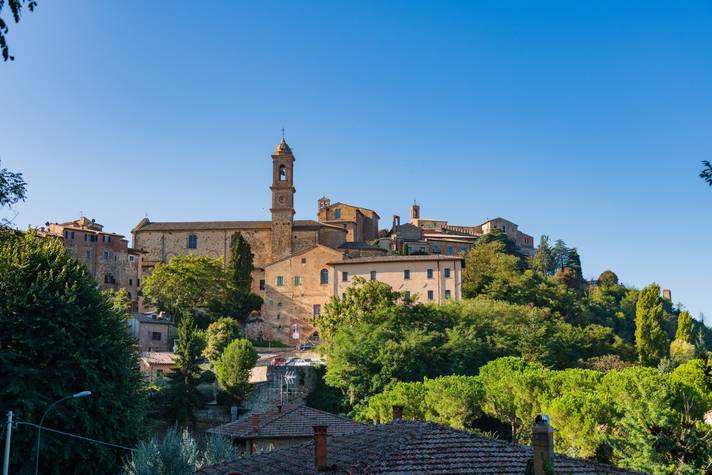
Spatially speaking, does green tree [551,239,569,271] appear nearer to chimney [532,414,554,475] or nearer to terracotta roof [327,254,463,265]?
terracotta roof [327,254,463,265]

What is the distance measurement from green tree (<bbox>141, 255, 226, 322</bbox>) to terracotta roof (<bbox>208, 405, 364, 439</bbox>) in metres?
36.5

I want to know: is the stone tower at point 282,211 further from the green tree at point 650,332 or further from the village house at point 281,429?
the village house at point 281,429

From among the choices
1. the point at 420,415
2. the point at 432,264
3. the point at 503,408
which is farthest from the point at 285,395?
the point at 432,264

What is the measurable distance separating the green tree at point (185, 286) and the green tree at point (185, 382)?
2056 cm

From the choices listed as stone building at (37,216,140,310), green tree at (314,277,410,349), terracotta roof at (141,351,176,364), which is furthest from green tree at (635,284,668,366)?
stone building at (37,216,140,310)

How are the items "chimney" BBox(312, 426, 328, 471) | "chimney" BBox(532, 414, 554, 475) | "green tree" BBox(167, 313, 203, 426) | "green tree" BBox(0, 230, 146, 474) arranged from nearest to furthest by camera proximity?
"chimney" BBox(532, 414, 554, 475), "chimney" BBox(312, 426, 328, 471), "green tree" BBox(0, 230, 146, 474), "green tree" BBox(167, 313, 203, 426)

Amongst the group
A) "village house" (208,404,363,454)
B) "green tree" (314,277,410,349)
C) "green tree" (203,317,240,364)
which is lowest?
"village house" (208,404,363,454)

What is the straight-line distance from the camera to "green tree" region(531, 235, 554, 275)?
98.6 metres

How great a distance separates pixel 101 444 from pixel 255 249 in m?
62.4

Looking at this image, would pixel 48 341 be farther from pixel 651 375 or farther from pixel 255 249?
pixel 255 249

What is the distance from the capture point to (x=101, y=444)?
29.0 m

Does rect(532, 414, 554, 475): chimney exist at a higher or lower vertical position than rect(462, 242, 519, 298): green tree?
lower

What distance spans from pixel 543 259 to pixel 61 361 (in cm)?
8104

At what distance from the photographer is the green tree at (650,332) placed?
6938 cm
